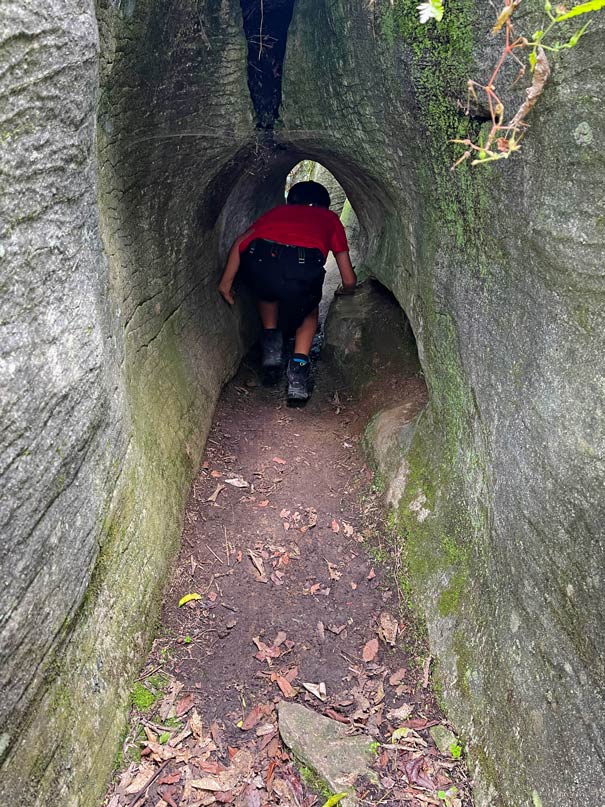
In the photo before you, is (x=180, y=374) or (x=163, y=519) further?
(x=180, y=374)

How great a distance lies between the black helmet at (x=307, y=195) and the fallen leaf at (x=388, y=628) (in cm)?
444

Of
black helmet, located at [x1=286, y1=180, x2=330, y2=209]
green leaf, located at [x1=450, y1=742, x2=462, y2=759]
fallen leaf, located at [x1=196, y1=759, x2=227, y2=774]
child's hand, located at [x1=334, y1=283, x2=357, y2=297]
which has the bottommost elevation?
fallen leaf, located at [x1=196, y1=759, x2=227, y2=774]

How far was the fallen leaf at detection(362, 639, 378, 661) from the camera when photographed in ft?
11.0

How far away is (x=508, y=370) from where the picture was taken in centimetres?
275

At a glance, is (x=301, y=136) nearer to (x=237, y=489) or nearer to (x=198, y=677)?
(x=237, y=489)

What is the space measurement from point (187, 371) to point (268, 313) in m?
2.13

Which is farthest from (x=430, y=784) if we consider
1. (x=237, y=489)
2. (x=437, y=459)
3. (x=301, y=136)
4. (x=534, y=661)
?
(x=301, y=136)

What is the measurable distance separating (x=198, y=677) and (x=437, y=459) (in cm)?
186

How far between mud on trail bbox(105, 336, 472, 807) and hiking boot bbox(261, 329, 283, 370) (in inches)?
59.0

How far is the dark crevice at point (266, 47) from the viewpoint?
4324 mm

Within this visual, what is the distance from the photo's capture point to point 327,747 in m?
2.83

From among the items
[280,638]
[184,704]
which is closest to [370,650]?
[280,638]

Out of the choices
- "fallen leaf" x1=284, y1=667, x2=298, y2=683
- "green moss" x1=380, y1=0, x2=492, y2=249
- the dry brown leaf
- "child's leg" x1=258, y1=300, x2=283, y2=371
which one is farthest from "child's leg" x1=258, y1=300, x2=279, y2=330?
the dry brown leaf

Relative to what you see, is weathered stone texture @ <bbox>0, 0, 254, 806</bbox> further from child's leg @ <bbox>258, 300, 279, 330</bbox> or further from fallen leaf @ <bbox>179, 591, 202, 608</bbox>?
child's leg @ <bbox>258, 300, 279, 330</bbox>
